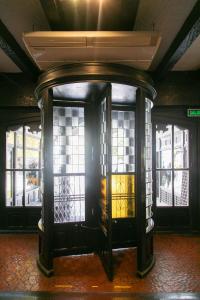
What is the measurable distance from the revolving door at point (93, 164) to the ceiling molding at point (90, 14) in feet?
1.62

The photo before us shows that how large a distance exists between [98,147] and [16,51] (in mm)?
1842

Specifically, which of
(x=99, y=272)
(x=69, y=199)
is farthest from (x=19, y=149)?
(x=99, y=272)

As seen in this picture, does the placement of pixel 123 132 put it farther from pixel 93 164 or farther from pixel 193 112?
pixel 193 112

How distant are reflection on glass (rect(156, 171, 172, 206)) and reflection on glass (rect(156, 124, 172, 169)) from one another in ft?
0.54

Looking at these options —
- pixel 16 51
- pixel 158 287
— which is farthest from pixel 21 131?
pixel 158 287

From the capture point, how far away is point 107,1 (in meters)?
2.61

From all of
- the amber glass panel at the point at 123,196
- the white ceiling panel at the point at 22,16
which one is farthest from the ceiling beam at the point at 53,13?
the amber glass panel at the point at 123,196

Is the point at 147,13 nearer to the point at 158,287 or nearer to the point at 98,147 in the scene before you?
the point at 98,147

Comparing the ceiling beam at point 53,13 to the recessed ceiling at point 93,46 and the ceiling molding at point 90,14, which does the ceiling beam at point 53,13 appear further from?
the recessed ceiling at point 93,46

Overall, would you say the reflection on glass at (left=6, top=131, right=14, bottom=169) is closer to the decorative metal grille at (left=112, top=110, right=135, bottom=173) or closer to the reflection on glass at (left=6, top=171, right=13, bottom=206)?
the reflection on glass at (left=6, top=171, right=13, bottom=206)

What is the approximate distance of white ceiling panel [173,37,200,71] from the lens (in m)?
3.87

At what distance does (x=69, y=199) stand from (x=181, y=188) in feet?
8.06

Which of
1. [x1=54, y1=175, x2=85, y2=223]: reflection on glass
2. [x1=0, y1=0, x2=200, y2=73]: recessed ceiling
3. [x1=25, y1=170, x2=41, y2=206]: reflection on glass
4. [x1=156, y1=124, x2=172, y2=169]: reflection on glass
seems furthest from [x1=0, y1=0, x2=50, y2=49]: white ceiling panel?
[x1=156, y1=124, x2=172, y2=169]: reflection on glass

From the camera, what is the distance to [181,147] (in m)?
5.18
